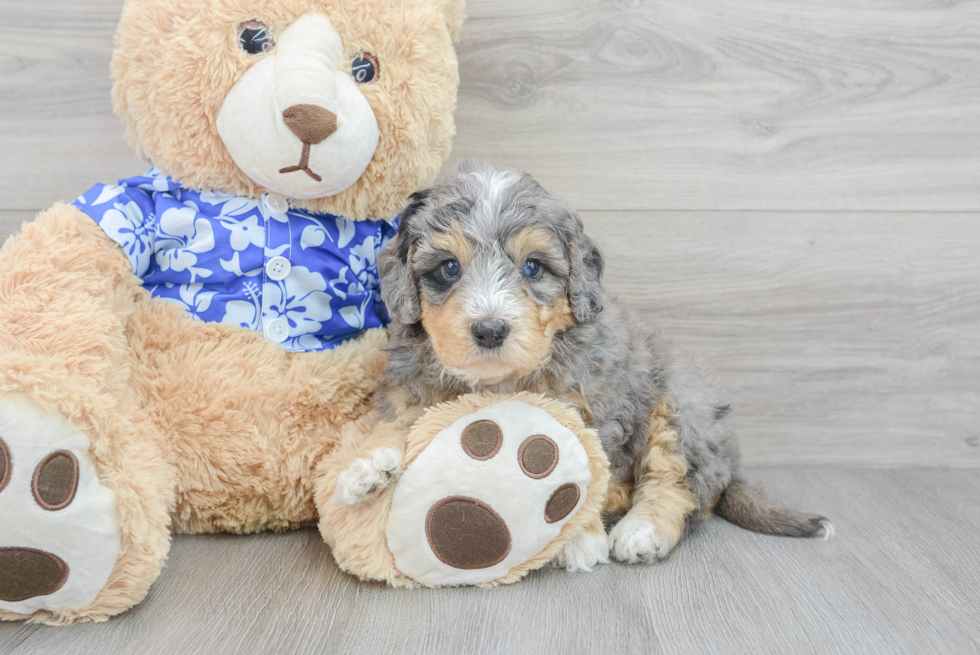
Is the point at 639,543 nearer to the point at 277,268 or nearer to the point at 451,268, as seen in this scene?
the point at 451,268

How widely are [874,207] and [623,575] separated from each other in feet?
5.46

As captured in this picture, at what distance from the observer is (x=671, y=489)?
2072 mm

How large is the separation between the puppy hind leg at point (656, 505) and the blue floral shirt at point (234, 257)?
981 millimetres

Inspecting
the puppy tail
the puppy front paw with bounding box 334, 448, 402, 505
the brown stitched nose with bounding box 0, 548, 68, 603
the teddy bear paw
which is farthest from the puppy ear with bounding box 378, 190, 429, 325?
the puppy tail

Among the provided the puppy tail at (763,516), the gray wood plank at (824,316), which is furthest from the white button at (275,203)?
the puppy tail at (763,516)

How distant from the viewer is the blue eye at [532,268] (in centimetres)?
176

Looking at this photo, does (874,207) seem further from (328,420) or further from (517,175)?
(328,420)

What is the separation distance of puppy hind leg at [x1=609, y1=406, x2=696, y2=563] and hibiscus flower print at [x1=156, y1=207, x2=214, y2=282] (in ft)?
4.34

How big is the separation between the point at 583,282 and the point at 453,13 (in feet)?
3.07

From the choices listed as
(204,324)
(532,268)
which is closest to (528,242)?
(532,268)

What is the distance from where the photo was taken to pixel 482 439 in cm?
175

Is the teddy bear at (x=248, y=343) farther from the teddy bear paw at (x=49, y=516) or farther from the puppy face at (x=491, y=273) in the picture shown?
the puppy face at (x=491, y=273)

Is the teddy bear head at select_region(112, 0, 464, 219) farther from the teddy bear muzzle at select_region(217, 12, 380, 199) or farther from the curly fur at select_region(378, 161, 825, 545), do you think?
the curly fur at select_region(378, 161, 825, 545)

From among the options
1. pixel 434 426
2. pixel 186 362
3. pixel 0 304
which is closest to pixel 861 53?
pixel 434 426
